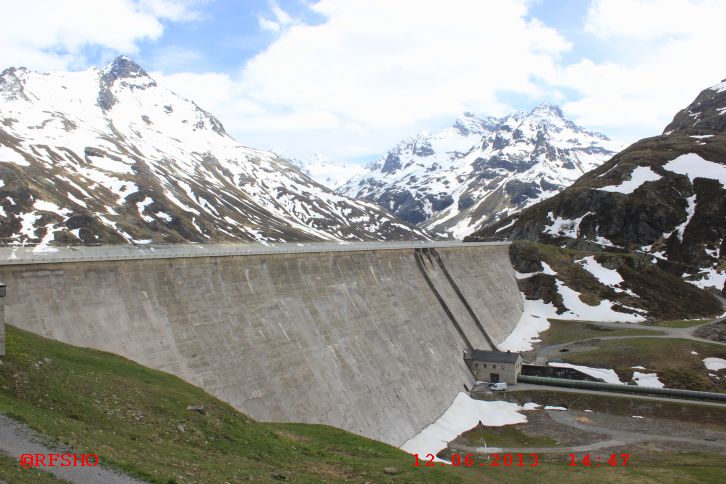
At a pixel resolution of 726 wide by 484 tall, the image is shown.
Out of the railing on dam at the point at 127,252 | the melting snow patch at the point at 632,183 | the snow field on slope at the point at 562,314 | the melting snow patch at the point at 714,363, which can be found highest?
the melting snow patch at the point at 632,183

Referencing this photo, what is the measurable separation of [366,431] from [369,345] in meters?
11.4

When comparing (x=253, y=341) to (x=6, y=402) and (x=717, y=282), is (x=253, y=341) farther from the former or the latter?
(x=717, y=282)

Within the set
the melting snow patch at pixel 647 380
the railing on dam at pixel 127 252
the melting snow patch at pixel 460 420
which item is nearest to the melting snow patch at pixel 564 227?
the melting snow patch at pixel 647 380

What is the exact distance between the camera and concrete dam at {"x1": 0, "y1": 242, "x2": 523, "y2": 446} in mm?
37812

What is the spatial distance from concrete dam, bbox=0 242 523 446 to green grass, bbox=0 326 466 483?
4.97m

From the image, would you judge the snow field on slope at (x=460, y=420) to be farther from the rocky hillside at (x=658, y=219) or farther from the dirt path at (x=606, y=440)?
the rocky hillside at (x=658, y=219)

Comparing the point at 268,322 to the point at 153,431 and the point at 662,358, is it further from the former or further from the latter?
the point at 662,358

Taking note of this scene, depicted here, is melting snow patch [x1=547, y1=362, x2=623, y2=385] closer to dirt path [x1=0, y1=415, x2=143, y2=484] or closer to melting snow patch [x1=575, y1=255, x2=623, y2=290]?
melting snow patch [x1=575, y1=255, x2=623, y2=290]

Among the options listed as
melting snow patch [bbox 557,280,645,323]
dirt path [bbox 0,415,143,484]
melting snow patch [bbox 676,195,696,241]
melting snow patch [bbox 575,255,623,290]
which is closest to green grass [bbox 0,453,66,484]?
dirt path [bbox 0,415,143,484]

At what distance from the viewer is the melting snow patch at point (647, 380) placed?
7819 cm

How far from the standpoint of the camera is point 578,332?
4220 inches

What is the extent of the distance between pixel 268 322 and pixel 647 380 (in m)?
60.0

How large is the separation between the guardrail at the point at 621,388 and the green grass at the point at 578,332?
Answer: 78.7 feet
